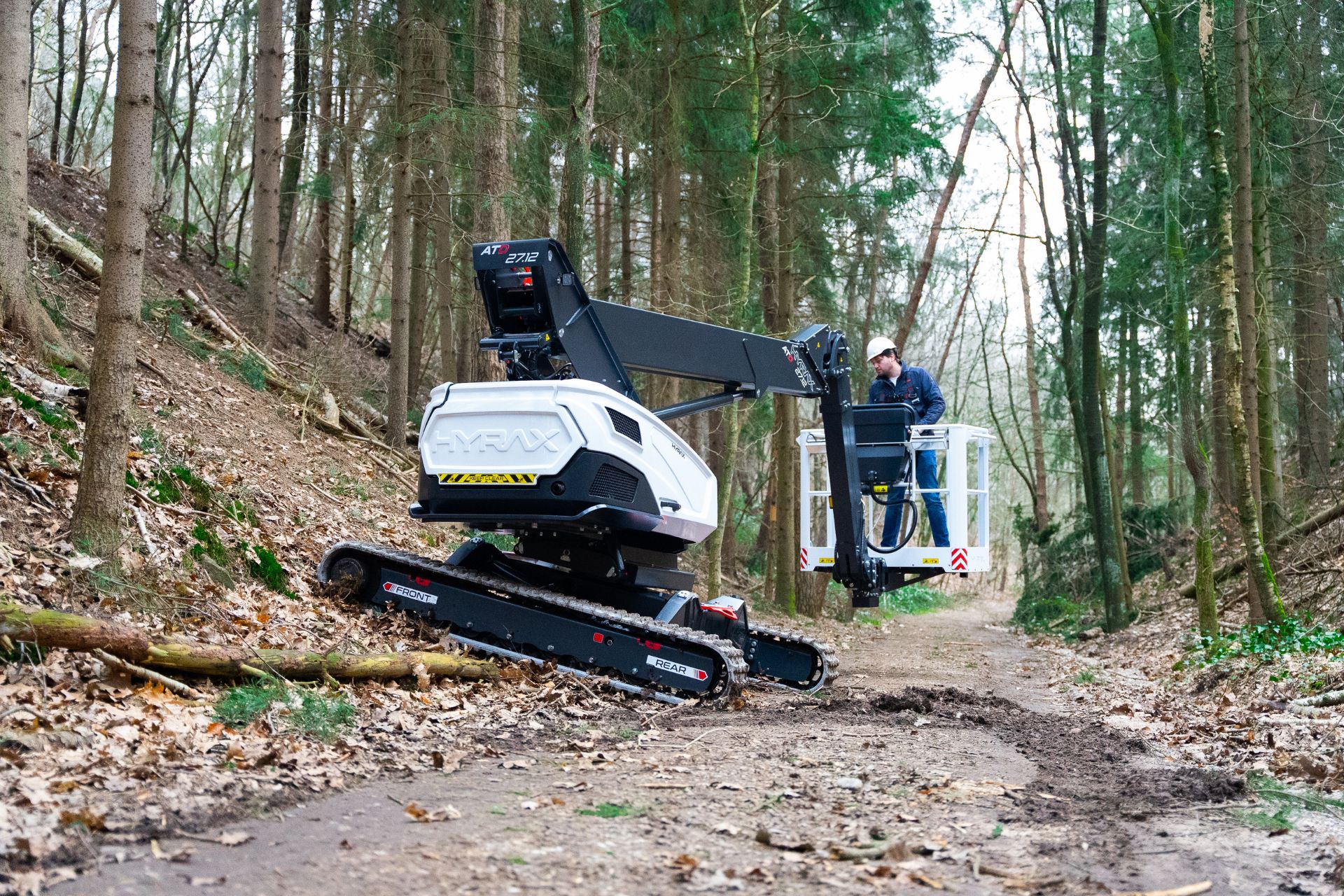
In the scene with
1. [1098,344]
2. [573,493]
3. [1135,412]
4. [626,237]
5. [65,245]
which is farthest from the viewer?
[1135,412]

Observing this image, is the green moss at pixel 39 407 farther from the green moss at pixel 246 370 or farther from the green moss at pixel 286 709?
the green moss at pixel 246 370

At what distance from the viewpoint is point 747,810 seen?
4.30 m

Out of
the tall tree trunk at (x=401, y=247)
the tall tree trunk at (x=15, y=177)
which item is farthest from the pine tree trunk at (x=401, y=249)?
the tall tree trunk at (x=15, y=177)

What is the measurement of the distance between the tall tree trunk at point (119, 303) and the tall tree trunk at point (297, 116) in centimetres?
886

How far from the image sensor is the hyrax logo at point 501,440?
703 cm

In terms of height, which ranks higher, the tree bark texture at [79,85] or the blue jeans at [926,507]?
the tree bark texture at [79,85]

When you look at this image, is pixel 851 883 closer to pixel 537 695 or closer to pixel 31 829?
pixel 31 829

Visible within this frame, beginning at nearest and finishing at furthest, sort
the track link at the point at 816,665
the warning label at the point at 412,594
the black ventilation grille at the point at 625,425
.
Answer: the black ventilation grille at the point at 625,425 < the warning label at the point at 412,594 < the track link at the point at 816,665

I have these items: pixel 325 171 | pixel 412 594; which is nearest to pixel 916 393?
pixel 412 594

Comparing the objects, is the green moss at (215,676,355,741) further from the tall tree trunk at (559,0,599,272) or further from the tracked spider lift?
the tall tree trunk at (559,0,599,272)

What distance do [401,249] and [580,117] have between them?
509 centimetres

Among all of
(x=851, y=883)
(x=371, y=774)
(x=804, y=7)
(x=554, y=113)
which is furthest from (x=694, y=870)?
(x=804, y=7)

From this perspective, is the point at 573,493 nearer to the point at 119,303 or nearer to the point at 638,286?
the point at 119,303

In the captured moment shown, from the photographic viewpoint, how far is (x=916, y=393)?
391 inches
